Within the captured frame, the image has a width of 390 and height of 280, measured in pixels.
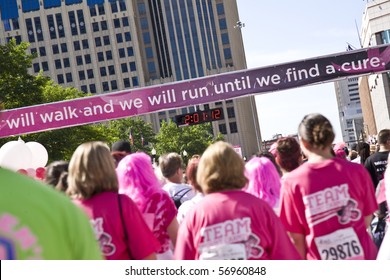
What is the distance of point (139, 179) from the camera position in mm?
5438

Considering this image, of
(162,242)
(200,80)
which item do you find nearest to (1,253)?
(162,242)

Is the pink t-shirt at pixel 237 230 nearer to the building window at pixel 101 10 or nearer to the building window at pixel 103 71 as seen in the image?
the building window at pixel 101 10

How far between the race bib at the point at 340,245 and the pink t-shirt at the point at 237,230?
49 cm

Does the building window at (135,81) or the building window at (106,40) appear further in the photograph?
the building window at (135,81)

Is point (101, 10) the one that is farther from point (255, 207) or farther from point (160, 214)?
point (255, 207)

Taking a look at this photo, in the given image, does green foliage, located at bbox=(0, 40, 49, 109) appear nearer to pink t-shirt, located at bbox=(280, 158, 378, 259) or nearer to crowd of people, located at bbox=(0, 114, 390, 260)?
crowd of people, located at bbox=(0, 114, 390, 260)

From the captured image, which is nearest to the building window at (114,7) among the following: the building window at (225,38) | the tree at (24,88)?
the building window at (225,38)

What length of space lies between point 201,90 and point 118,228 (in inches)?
567

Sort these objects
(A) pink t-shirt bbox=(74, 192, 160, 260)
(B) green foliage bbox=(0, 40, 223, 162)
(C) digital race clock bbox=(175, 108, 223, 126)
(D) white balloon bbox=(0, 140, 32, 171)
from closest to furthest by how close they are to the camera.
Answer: (A) pink t-shirt bbox=(74, 192, 160, 260) < (D) white balloon bbox=(0, 140, 32, 171) < (C) digital race clock bbox=(175, 108, 223, 126) < (B) green foliage bbox=(0, 40, 223, 162)

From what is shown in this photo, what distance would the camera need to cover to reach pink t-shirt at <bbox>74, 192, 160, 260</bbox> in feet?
13.6

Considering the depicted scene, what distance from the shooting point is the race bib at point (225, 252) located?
382cm

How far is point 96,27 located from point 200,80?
325 feet

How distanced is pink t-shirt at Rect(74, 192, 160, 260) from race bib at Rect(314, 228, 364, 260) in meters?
1.00
